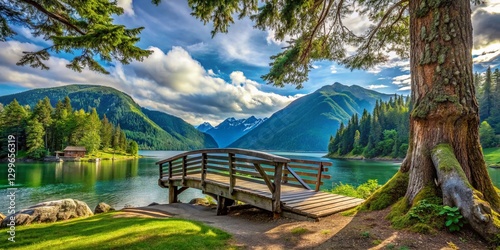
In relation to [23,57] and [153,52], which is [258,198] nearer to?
[153,52]

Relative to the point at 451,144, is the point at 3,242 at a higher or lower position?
lower

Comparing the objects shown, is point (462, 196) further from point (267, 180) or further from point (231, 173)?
point (231, 173)

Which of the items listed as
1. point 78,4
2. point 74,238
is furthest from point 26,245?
point 78,4

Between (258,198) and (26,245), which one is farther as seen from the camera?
(258,198)

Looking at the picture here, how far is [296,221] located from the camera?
6.79m

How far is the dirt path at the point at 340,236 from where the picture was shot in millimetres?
4098

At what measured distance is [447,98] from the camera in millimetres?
5203

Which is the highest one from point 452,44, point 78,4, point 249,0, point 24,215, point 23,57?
point 249,0

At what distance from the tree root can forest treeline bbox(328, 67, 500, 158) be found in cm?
7498

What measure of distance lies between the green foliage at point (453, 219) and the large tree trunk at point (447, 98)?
37.6 inches

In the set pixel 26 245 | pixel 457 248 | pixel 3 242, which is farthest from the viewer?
pixel 3 242

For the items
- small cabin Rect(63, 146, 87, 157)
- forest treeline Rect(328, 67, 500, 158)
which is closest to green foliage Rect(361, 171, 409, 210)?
forest treeline Rect(328, 67, 500, 158)

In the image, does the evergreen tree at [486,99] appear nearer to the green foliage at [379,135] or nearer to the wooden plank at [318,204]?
the green foliage at [379,135]

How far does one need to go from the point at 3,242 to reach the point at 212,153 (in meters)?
6.48
